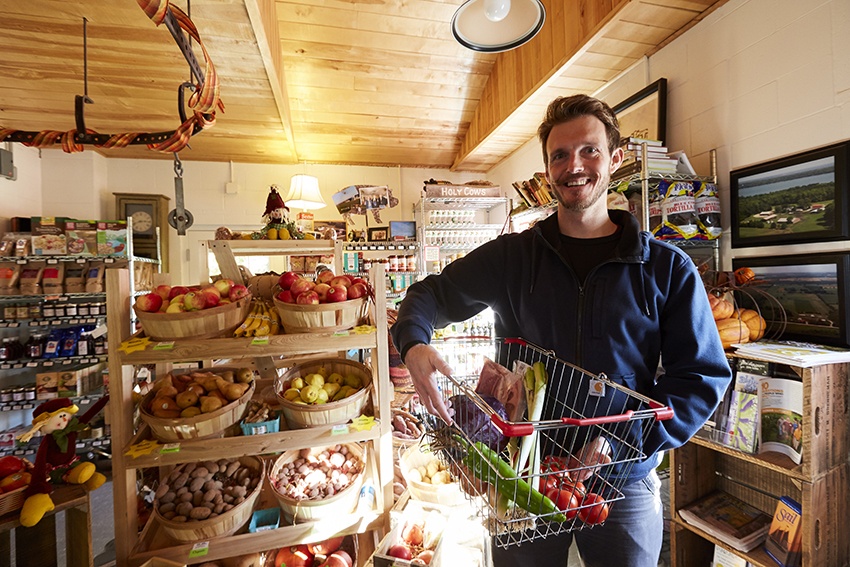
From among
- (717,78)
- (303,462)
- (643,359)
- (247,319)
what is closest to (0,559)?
(303,462)

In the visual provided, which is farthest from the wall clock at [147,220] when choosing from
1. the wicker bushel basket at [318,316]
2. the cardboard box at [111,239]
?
the wicker bushel basket at [318,316]

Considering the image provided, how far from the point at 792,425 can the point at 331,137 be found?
4852 mm

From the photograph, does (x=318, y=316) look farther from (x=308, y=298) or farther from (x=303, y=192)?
(x=303, y=192)

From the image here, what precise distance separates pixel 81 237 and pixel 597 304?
15.8 feet

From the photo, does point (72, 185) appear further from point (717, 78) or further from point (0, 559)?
point (717, 78)

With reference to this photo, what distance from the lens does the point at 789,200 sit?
1896 millimetres

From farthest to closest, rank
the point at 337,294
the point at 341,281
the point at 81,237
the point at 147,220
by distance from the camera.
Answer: the point at 147,220 < the point at 81,237 < the point at 341,281 < the point at 337,294

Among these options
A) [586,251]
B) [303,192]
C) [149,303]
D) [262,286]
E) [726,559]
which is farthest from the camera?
[303,192]

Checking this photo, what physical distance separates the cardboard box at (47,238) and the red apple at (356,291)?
380cm

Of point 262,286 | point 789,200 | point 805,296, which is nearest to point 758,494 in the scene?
point 805,296

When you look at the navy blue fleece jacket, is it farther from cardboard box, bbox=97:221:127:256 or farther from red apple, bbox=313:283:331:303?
cardboard box, bbox=97:221:127:256

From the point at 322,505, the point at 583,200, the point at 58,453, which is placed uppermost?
the point at 583,200

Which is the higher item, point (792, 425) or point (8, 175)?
point (8, 175)

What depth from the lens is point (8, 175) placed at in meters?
3.83
